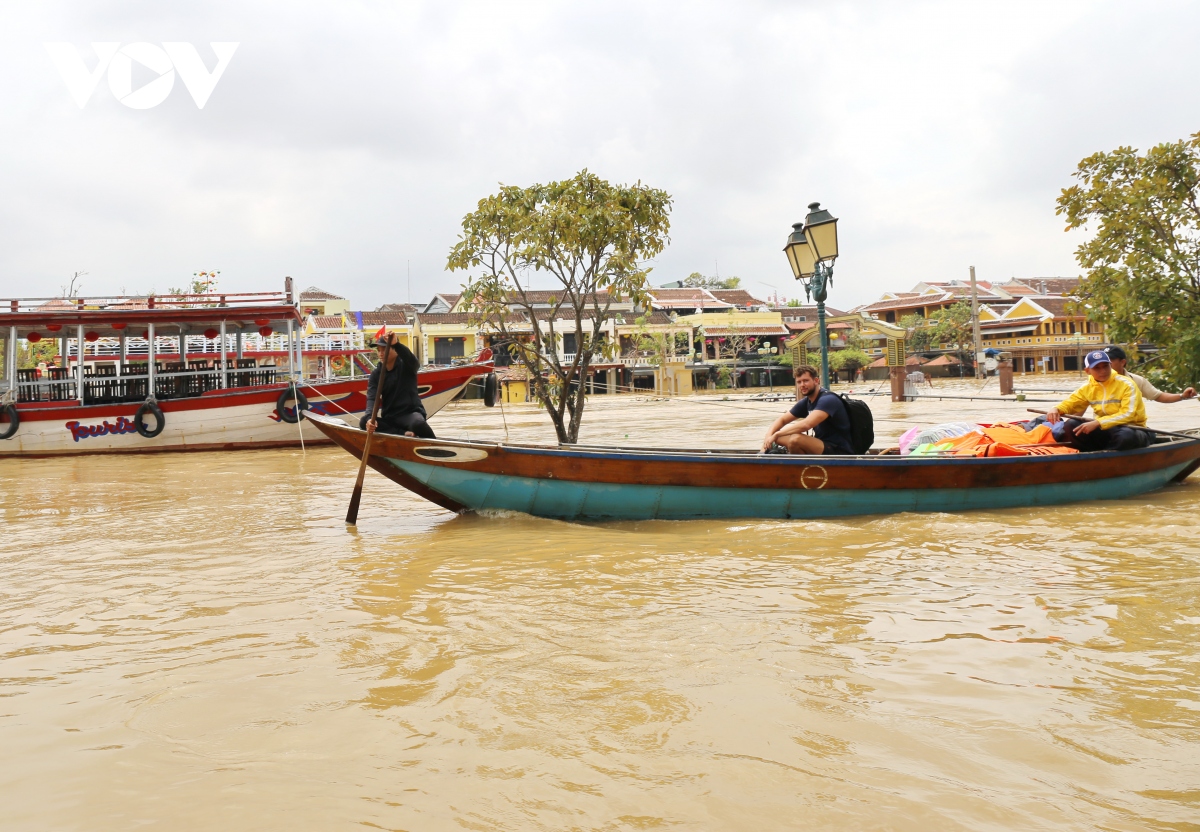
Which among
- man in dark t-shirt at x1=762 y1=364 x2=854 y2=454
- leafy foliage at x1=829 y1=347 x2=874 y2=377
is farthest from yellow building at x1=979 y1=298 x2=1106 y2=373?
man in dark t-shirt at x1=762 y1=364 x2=854 y2=454

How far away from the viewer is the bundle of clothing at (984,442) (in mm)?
6922

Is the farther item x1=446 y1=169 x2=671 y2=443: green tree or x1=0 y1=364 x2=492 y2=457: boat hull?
x1=0 y1=364 x2=492 y2=457: boat hull

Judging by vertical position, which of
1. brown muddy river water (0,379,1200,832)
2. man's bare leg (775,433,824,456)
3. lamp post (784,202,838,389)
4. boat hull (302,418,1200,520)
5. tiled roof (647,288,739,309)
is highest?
tiled roof (647,288,739,309)

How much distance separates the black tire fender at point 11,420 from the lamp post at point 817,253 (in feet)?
46.5

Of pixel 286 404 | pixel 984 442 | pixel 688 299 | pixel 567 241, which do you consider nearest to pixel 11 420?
pixel 286 404

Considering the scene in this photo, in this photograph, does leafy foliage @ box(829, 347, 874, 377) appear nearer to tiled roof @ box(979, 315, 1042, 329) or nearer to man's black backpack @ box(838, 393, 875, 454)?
tiled roof @ box(979, 315, 1042, 329)

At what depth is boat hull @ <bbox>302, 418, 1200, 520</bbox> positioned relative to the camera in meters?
6.37

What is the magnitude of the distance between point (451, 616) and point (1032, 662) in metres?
2.48

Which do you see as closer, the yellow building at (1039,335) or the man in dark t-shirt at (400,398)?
the man in dark t-shirt at (400,398)

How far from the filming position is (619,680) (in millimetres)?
3234

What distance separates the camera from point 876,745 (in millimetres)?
2646

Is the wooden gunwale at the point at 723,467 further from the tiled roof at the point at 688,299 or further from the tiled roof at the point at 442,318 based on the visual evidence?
the tiled roof at the point at 688,299

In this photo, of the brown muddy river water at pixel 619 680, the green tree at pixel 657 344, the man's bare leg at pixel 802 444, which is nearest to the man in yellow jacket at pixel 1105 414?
the brown muddy river water at pixel 619 680

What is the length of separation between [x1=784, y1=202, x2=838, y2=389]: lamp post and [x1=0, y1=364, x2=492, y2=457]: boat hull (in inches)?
368
